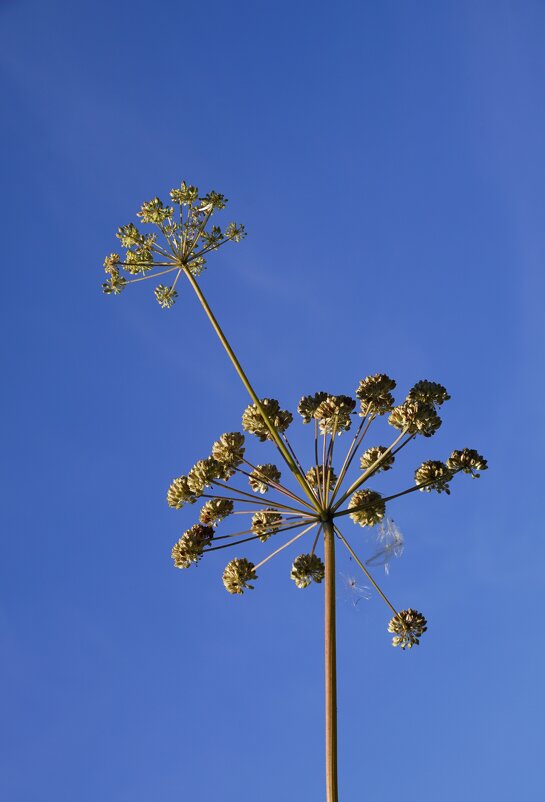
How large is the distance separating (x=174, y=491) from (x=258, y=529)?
132 cm

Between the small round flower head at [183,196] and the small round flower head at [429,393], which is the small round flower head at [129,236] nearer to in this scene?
the small round flower head at [183,196]

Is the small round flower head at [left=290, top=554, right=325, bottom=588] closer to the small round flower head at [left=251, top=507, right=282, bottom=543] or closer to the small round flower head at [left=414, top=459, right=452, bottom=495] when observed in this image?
the small round flower head at [left=251, top=507, right=282, bottom=543]

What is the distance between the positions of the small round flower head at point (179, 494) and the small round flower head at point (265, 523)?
0.80m

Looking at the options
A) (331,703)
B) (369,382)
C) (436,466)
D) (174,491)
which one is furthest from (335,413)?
(331,703)

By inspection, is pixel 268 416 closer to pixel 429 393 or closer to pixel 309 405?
pixel 309 405

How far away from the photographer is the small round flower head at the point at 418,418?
8.83 m

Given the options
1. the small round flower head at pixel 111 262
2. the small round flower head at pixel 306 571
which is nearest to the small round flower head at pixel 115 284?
the small round flower head at pixel 111 262

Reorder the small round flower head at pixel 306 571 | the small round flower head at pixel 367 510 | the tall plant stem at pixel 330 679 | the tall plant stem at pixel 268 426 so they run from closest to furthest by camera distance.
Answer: the tall plant stem at pixel 330 679 < the tall plant stem at pixel 268 426 < the small round flower head at pixel 306 571 < the small round flower head at pixel 367 510

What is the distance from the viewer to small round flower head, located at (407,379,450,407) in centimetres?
892

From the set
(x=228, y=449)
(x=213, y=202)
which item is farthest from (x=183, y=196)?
(x=228, y=449)

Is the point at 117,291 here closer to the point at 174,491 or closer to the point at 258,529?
the point at 174,491

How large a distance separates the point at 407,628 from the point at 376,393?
2.74 metres

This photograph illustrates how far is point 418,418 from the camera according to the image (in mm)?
8836

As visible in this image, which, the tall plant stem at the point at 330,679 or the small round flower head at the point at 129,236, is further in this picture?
the small round flower head at the point at 129,236
